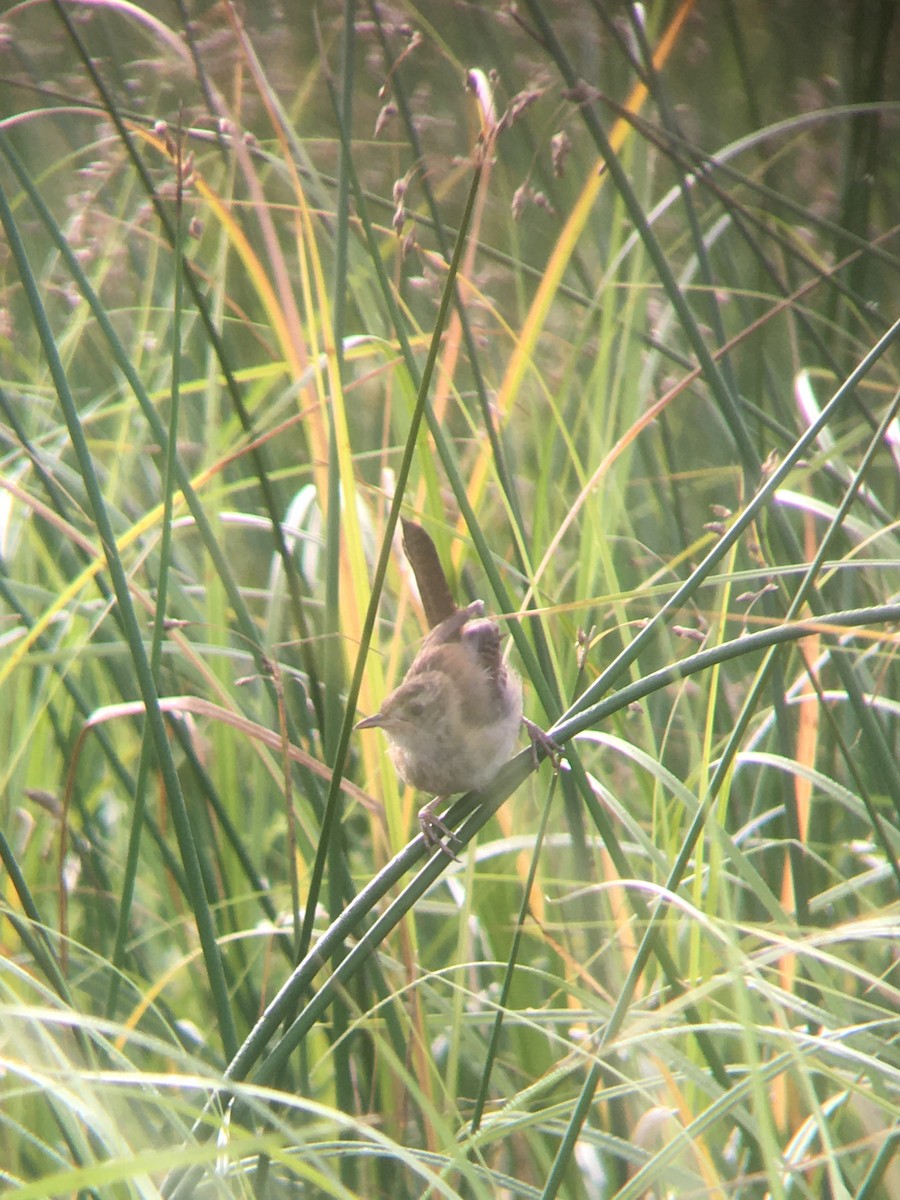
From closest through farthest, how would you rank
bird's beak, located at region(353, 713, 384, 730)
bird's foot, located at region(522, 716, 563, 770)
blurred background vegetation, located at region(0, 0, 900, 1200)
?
blurred background vegetation, located at region(0, 0, 900, 1200) < bird's foot, located at region(522, 716, 563, 770) < bird's beak, located at region(353, 713, 384, 730)

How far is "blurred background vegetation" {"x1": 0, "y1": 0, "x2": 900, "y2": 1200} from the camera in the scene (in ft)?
3.79

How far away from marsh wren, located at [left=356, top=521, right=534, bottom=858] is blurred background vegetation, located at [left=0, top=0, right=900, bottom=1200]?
45 mm

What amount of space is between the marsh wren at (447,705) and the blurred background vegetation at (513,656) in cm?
5

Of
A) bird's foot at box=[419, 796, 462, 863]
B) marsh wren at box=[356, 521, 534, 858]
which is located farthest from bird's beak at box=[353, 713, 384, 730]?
bird's foot at box=[419, 796, 462, 863]

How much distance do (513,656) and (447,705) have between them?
503 millimetres

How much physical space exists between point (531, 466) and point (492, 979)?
0.98m

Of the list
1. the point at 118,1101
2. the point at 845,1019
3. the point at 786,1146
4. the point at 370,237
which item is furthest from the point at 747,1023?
the point at 370,237

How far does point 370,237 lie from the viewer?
1253 millimetres

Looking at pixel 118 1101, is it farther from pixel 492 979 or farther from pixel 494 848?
pixel 492 979

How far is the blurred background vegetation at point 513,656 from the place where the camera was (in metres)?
1.15

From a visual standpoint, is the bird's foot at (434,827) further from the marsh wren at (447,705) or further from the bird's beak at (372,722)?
the bird's beak at (372,722)

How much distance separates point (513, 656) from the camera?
207cm

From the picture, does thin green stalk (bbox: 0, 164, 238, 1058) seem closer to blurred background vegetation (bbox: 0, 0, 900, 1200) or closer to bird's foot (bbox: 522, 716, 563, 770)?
blurred background vegetation (bbox: 0, 0, 900, 1200)

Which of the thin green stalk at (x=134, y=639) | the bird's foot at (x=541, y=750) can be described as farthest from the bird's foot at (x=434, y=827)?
the thin green stalk at (x=134, y=639)
